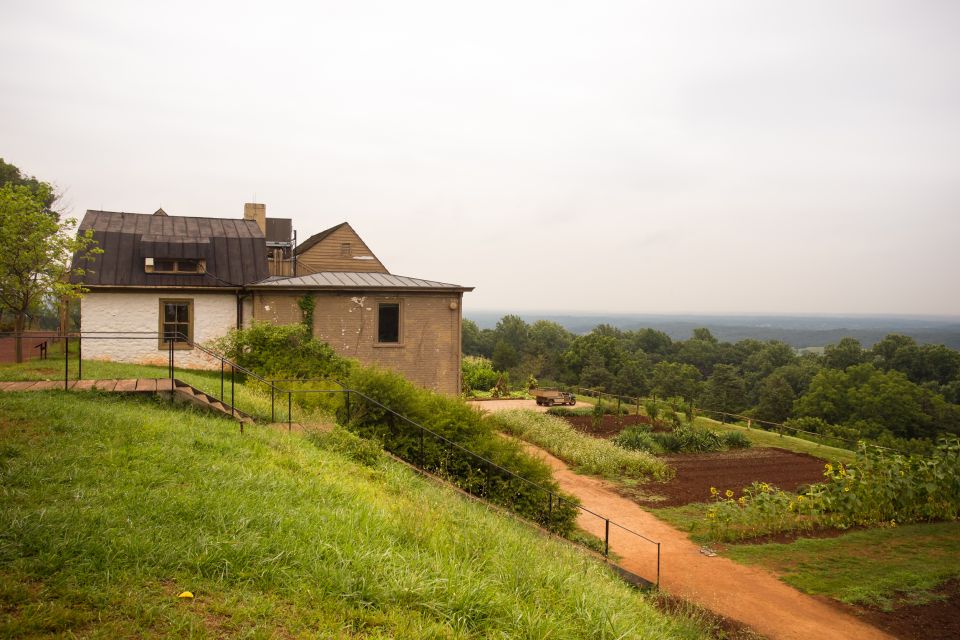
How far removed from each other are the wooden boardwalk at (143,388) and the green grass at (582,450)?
17.0ft

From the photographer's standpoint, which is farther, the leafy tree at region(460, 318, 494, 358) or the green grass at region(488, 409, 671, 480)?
the leafy tree at region(460, 318, 494, 358)

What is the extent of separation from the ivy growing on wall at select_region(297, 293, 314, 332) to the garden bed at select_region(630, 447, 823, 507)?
11697 mm

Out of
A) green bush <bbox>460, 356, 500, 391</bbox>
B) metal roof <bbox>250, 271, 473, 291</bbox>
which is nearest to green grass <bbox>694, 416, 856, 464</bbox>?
green bush <bbox>460, 356, 500, 391</bbox>

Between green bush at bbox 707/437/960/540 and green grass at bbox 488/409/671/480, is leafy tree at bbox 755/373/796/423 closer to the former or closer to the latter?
green grass at bbox 488/409/671/480

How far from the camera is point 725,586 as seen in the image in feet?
28.7

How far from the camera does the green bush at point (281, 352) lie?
668 inches

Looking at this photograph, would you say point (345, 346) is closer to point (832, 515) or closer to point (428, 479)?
point (428, 479)

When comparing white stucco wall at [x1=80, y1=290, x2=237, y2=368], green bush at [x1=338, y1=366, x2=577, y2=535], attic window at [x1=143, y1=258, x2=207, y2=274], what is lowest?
green bush at [x1=338, y1=366, x2=577, y2=535]

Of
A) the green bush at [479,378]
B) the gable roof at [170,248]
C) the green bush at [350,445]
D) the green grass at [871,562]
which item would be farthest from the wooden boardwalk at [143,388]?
the green bush at [479,378]

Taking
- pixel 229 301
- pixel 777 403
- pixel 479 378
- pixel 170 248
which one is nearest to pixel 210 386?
pixel 229 301

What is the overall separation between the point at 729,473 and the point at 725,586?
7390 mm

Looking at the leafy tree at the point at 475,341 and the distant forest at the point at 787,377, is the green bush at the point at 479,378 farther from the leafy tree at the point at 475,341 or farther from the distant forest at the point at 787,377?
the leafy tree at the point at 475,341

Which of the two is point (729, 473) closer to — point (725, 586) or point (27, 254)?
point (725, 586)

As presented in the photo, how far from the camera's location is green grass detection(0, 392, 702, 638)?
388 centimetres
